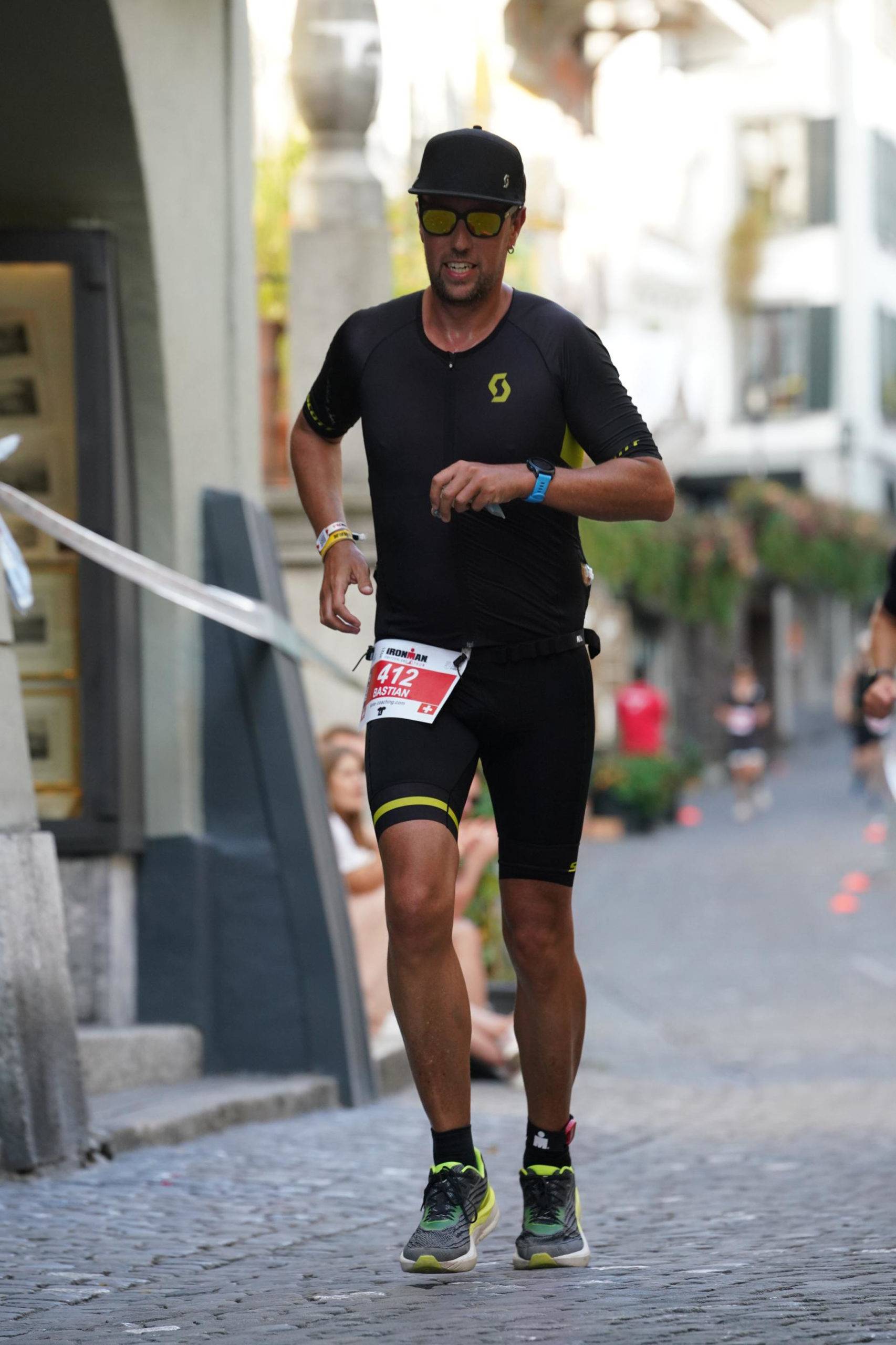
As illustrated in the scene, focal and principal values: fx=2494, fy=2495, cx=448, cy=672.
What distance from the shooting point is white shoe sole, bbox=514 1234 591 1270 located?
4.51 metres

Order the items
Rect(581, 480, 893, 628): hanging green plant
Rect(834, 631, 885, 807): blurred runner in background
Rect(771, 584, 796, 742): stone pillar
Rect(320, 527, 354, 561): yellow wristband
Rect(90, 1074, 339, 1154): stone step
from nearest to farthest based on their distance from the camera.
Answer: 1. Rect(320, 527, 354, 561): yellow wristband
2. Rect(90, 1074, 339, 1154): stone step
3. Rect(834, 631, 885, 807): blurred runner in background
4. Rect(581, 480, 893, 628): hanging green plant
5. Rect(771, 584, 796, 742): stone pillar

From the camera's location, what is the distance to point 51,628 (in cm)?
775

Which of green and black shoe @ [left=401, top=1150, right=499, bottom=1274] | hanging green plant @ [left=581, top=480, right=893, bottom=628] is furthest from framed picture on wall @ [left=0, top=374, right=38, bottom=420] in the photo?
hanging green plant @ [left=581, top=480, right=893, bottom=628]

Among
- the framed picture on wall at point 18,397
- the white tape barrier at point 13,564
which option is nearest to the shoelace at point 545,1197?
the white tape barrier at point 13,564

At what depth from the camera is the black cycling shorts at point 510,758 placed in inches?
176

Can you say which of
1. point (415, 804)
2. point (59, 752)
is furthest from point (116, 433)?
point (415, 804)

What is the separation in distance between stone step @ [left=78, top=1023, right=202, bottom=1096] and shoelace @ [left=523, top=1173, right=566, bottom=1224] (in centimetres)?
282

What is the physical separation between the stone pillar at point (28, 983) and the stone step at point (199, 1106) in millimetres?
292

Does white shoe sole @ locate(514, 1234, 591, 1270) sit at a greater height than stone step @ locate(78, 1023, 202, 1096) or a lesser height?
greater

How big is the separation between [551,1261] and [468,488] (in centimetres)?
142

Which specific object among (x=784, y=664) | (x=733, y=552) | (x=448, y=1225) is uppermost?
(x=448, y=1225)

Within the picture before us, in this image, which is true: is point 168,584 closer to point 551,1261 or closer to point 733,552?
point 551,1261

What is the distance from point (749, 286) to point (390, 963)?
147 feet

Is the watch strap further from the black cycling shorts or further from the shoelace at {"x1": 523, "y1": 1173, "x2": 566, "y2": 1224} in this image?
the shoelace at {"x1": 523, "y1": 1173, "x2": 566, "y2": 1224}
